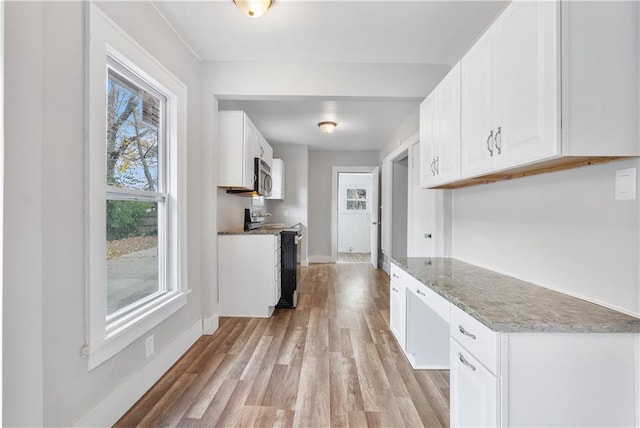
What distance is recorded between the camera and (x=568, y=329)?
1120 millimetres

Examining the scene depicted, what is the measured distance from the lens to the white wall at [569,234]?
4.05 feet

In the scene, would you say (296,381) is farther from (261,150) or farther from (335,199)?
(335,199)

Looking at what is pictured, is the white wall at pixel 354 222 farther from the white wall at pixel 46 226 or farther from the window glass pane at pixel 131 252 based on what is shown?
the white wall at pixel 46 226

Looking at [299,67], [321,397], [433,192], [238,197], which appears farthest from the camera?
[238,197]

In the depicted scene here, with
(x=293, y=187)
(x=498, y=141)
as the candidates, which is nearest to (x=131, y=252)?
(x=498, y=141)

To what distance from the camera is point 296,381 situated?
213 cm

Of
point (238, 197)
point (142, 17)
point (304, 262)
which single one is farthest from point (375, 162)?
point (142, 17)

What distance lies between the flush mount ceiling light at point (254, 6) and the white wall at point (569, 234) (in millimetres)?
1899

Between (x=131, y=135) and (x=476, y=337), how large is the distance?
7.43 feet

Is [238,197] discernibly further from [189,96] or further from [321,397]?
[321,397]

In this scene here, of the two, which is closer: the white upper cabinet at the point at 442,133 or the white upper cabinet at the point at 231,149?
the white upper cabinet at the point at 442,133

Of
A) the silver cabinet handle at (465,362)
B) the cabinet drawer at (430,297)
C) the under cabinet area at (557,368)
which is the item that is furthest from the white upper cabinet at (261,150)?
the under cabinet area at (557,368)

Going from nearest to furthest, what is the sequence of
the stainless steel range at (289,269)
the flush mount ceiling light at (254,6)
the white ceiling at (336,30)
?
the flush mount ceiling light at (254,6) < the white ceiling at (336,30) < the stainless steel range at (289,269)

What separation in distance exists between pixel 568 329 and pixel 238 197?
3.88 m
